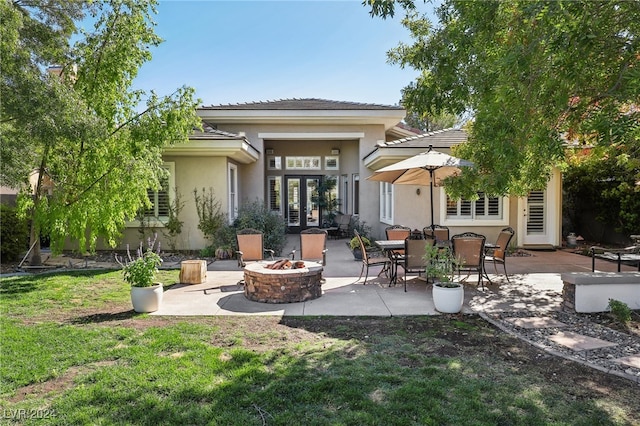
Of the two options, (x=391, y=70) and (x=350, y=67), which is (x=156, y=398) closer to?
(x=391, y=70)

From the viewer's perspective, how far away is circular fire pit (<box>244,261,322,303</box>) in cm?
675

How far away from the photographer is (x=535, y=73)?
14.9 feet

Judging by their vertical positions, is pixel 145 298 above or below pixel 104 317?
above

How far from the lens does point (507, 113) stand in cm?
475

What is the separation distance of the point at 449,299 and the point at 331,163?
13.2 m

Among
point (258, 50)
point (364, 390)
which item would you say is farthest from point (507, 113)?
point (258, 50)

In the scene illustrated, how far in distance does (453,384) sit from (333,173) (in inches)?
604

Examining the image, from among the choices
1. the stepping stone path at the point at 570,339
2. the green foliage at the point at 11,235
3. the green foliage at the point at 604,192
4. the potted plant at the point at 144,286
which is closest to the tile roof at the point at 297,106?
the green foliage at the point at 604,192

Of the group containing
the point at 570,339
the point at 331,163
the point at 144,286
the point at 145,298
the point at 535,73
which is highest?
the point at 331,163

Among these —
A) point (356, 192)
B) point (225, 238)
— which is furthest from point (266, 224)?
point (356, 192)

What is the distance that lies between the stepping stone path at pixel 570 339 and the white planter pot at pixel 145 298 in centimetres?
550

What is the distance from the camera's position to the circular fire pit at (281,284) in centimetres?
675

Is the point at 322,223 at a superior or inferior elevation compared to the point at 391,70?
inferior

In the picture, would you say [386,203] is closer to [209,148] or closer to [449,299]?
[209,148]
